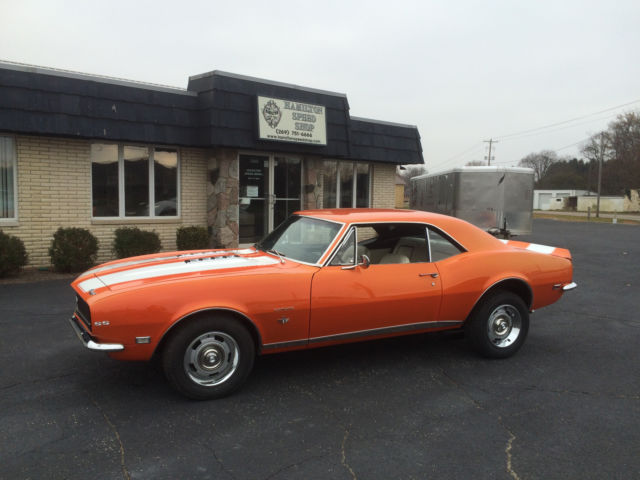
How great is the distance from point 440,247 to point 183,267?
95.7 inches

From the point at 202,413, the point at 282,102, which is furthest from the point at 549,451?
the point at 282,102

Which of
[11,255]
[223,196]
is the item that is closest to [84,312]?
[11,255]

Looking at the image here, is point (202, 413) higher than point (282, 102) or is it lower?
lower

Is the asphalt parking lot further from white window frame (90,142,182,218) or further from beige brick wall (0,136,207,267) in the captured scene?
white window frame (90,142,182,218)

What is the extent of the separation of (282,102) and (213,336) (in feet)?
27.0

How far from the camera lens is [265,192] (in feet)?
39.3

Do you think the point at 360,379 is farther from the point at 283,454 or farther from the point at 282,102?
the point at 282,102

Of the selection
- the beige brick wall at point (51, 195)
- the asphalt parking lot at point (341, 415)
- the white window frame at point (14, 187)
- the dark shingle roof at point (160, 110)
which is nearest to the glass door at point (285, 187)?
the dark shingle roof at point (160, 110)

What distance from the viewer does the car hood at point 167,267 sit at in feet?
12.5

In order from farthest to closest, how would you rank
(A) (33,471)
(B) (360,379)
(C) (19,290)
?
(C) (19,290), (B) (360,379), (A) (33,471)

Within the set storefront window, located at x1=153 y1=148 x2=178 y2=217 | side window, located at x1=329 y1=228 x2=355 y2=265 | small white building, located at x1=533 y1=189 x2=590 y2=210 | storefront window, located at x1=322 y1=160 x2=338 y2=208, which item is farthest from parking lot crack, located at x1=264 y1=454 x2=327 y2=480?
small white building, located at x1=533 y1=189 x2=590 y2=210

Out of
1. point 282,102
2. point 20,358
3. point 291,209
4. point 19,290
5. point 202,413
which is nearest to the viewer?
point 202,413

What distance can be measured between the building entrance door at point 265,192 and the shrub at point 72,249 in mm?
3475

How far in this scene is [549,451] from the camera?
10.3 feet
